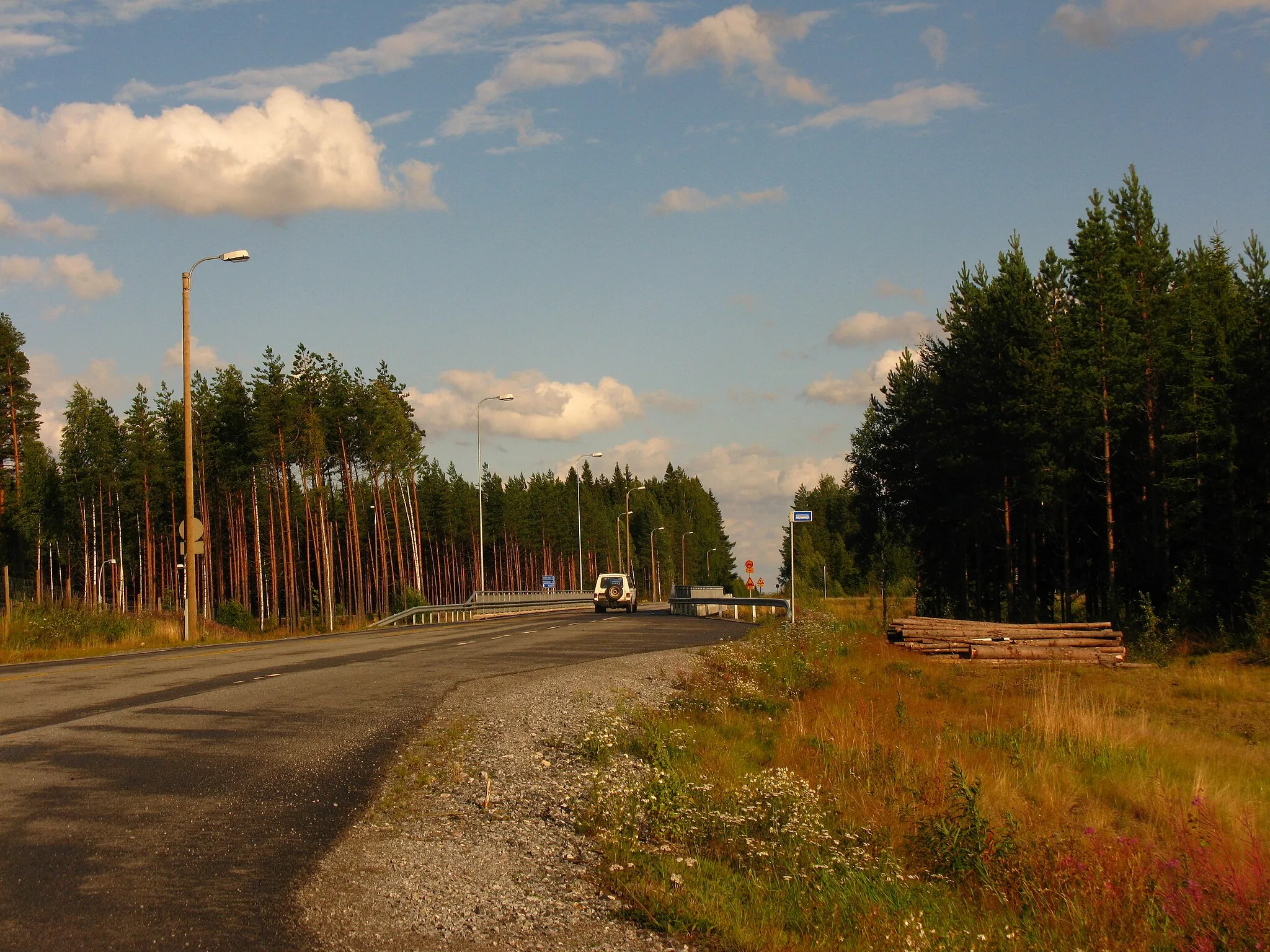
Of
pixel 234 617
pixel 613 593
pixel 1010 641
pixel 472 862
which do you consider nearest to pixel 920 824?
pixel 472 862

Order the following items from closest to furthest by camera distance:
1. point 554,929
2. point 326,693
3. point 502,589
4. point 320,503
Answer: point 554,929 < point 326,693 < point 320,503 < point 502,589

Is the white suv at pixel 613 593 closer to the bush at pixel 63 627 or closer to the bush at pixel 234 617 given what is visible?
the bush at pixel 234 617

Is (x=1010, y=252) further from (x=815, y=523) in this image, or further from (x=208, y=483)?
(x=815, y=523)

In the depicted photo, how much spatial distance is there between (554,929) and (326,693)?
30.6ft

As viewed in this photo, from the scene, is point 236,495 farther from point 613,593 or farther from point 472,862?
point 472,862

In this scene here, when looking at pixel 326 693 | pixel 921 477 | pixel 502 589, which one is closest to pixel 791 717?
pixel 326 693

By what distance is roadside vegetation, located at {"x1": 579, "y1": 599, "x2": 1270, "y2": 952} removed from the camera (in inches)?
249

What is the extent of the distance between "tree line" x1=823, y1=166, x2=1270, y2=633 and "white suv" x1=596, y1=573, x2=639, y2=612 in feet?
56.3

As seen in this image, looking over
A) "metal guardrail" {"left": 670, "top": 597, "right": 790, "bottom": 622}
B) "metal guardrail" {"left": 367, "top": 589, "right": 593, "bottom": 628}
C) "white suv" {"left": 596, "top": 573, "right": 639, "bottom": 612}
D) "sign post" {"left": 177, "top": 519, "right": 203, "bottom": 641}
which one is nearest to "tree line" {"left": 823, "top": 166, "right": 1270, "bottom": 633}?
"metal guardrail" {"left": 670, "top": 597, "right": 790, "bottom": 622}

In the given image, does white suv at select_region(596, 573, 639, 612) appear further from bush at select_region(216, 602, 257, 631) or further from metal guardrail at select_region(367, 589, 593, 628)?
A: bush at select_region(216, 602, 257, 631)

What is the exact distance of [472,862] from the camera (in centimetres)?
630

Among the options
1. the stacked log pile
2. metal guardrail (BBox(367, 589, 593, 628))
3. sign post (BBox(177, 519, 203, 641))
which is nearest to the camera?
sign post (BBox(177, 519, 203, 641))

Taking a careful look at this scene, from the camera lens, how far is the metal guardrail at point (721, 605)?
4638 centimetres

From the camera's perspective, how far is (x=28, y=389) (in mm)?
83500
